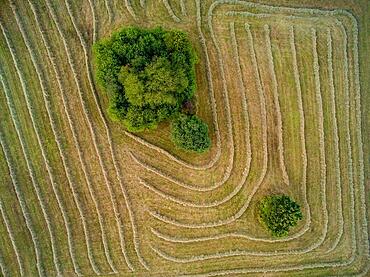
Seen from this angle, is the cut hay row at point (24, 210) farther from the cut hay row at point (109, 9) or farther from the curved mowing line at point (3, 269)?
the cut hay row at point (109, 9)

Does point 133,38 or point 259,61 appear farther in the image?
point 259,61

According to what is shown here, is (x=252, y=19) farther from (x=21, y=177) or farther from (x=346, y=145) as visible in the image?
(x=21, y=177)

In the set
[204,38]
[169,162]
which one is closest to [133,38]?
[204,38]

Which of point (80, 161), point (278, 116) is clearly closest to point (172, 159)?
point (80, 161)

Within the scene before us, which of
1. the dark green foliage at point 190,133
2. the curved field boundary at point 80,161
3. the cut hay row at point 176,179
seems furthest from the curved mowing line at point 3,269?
the dark green foliage at point 190,133

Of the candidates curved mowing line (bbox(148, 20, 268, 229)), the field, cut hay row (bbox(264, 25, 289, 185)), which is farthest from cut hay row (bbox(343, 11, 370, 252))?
curved mowing line (bbox(148, 20, 268, 229))
